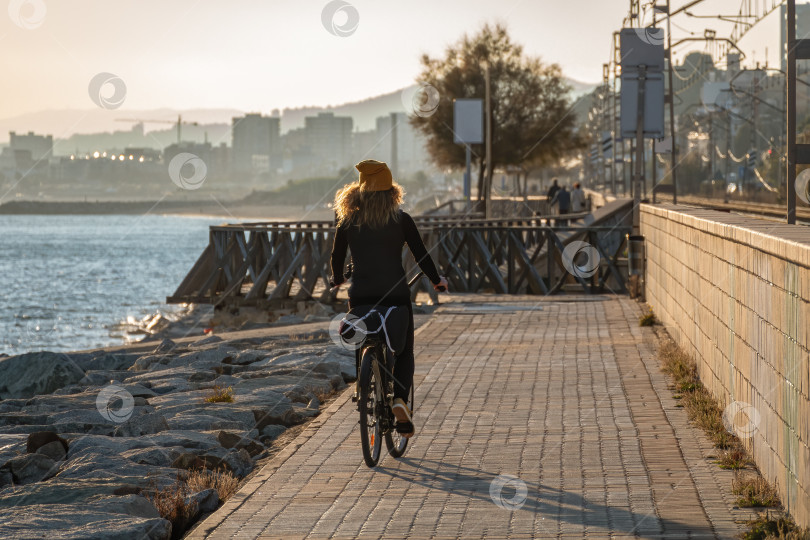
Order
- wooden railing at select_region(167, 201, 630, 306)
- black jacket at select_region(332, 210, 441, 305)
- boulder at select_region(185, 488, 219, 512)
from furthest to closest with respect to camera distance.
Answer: wooden railing at select_region(167, 201, 630, 306), black jacket at select_region(332, 210, 441, 305), boulder at select_region(185, 488, 219, 512)

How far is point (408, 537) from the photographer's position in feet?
18.1

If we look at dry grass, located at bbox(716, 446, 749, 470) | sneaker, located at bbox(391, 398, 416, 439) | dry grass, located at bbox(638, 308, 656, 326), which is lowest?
dry grass, located at bbox(638, 308, 656, 326)

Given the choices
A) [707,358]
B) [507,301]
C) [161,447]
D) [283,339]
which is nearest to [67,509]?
[161,447]

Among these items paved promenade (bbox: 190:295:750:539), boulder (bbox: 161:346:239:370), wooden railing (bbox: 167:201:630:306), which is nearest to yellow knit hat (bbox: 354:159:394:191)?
paved promenade (bbox: 190:295:750:539)

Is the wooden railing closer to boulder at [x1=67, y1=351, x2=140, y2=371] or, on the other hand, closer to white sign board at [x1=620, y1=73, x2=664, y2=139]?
white sign board at [x1=620, y1=73, x2=664, y2=139]

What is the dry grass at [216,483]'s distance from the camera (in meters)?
6.71

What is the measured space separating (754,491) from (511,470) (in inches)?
56.9

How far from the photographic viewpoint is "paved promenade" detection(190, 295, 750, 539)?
18.8 feet

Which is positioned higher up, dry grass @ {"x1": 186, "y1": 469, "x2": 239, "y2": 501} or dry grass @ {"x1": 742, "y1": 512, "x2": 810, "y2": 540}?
dry grass @ {"x1": 742, "y1": 512, "x2": 810, "y2": 540}

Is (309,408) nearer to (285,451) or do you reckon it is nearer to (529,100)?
(285,451)

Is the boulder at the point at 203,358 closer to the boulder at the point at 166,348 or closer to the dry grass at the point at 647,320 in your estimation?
the boulder at the point at 166,348

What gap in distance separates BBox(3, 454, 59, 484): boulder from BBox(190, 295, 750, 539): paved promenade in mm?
1439

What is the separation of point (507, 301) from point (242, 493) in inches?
550

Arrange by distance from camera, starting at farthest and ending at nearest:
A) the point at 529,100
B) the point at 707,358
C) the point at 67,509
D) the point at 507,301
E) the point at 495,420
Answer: the point at 529,100, the point at 507,301, the point at 707,358, the point at 495,420, the point at 67,509
